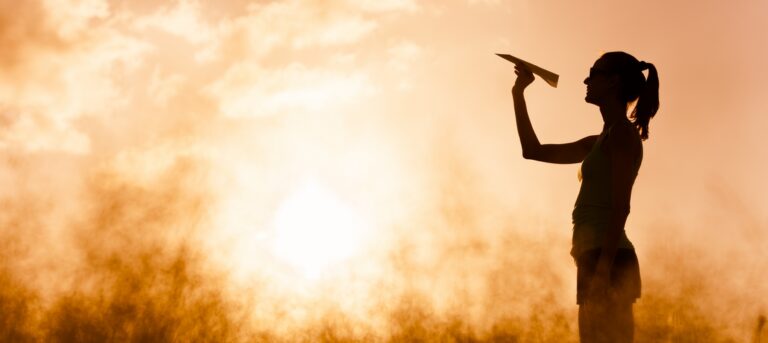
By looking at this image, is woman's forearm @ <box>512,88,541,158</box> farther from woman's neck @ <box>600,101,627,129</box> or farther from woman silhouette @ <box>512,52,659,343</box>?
woman's neck @ <box>600,101,627,129</box>

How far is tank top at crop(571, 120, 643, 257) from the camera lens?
2.92 m

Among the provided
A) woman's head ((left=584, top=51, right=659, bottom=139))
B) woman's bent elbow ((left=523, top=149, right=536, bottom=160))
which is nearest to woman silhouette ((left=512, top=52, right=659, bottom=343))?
woman's head ((left=584, top=51, right=659, bottom=139))

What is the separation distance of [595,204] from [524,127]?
669 millimetres

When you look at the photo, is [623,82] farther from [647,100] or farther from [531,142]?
[531,142]

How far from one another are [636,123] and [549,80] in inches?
18.8

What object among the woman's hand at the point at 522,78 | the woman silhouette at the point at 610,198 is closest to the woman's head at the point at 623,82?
the woman silhouette at the point at 610,198

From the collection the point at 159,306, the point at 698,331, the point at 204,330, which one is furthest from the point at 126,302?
the point at 698,331

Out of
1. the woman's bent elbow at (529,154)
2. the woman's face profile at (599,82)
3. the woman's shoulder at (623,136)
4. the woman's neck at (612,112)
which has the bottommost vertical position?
the woman's bent elbow at (529,154)

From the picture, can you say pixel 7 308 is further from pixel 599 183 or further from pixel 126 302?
pixel 599 183

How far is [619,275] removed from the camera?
9.30ft

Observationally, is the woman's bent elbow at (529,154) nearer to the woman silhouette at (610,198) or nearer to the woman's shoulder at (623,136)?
the woman silhouette at (610,198)

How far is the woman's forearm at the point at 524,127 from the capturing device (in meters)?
3.46

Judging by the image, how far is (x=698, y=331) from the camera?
5.64 m

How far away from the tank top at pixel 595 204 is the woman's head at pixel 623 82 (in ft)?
0.68
